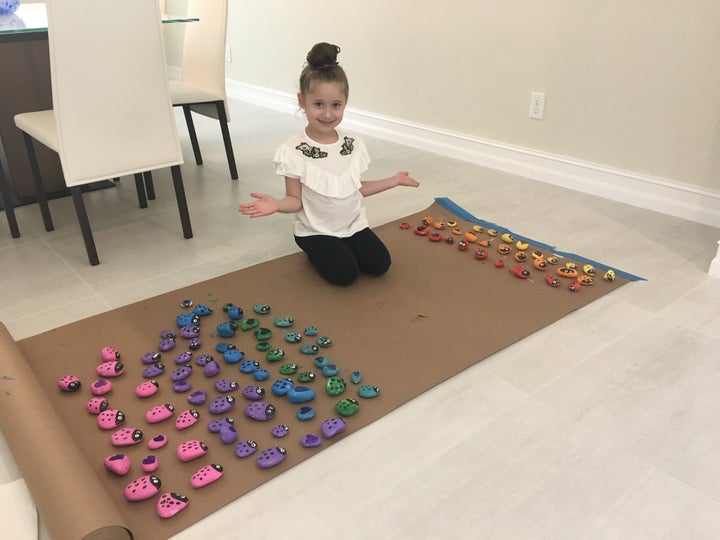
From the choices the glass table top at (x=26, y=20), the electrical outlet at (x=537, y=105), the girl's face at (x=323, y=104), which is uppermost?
the glass table top at (x=26, y=20)

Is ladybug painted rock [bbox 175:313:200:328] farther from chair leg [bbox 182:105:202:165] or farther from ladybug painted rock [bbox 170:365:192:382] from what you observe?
chair leg [bbox 182:105:202:165]

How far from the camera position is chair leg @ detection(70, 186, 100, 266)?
2.07 meters

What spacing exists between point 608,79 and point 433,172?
89 centimetres

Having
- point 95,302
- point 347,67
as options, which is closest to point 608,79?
point 347,67

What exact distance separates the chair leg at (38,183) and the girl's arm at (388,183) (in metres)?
1.27

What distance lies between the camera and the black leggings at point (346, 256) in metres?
1.95

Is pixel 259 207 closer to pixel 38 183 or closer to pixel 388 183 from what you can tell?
pixel 388 183

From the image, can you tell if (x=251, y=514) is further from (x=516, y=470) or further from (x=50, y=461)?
(x=516, y=470)

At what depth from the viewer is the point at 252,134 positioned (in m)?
3.84

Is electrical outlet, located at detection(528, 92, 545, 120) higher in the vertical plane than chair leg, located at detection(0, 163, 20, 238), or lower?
higher

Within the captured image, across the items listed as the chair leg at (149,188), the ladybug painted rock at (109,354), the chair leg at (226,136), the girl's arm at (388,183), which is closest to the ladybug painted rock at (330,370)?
the ladybug painted rock at (109,354)

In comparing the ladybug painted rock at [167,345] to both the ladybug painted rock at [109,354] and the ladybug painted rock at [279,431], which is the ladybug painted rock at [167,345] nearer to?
the ladybug painted rock at [109,354]

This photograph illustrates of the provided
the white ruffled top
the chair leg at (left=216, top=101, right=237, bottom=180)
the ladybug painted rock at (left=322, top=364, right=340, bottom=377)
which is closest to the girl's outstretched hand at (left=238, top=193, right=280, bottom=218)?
the white ruffled top

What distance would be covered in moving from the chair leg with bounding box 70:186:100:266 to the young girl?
0.60 metres
